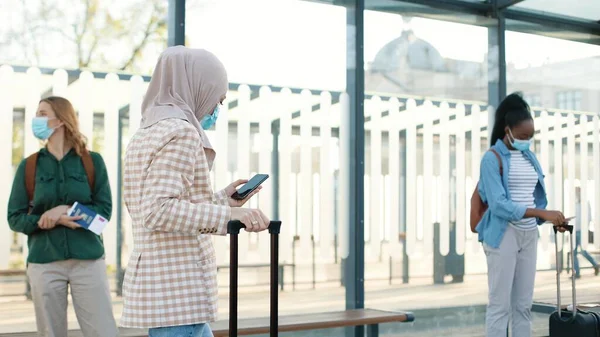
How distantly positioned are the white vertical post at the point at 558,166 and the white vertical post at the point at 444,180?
96 cm

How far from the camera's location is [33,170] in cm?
398

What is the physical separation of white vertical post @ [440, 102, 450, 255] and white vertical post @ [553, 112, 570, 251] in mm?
957

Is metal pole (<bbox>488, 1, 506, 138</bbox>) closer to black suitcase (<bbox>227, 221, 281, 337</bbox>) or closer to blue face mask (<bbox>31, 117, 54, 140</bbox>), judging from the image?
blue face mask (<bbox>31, 117, 54, 140</bbox>)

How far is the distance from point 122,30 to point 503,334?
279 cm

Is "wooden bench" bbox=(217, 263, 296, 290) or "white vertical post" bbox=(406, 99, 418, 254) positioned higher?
"white vertical post" bbox=(406, 99, 418, 254)

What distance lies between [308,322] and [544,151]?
99.8 inches

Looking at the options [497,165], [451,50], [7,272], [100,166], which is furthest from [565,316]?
[7,272]

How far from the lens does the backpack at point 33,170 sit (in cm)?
398

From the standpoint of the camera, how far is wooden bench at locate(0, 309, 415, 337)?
434cm

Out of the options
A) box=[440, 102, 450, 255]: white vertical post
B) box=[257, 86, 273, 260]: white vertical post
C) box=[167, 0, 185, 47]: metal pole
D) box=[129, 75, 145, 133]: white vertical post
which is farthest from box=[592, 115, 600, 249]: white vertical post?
box=[129, 75, 145, 133]: white vertical post

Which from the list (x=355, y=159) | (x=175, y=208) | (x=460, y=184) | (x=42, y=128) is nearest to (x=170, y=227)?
(x=175, y=208)

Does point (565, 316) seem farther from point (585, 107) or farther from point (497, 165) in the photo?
point (585, 107)

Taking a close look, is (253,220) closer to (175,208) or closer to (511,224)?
(175,208)

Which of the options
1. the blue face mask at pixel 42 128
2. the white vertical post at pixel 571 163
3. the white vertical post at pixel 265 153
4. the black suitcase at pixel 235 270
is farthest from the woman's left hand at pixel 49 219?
the white vertical post at pixel 571 163
